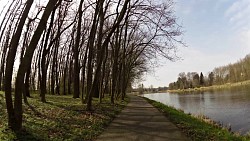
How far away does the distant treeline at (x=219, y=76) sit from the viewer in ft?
350

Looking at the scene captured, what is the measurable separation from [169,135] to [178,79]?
435 ft

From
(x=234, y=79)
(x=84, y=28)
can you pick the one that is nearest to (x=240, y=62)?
(x=234, y=79)

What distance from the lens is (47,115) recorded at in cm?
1301

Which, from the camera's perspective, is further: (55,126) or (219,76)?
(219,76)

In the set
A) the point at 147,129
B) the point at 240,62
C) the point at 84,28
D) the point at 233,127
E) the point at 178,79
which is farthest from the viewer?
the point at 178,79

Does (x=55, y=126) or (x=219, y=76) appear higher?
(x=219, y=76)

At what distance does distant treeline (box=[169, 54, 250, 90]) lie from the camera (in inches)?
4198

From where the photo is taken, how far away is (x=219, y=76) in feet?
424

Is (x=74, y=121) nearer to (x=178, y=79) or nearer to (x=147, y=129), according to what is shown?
(x=147, y=129)

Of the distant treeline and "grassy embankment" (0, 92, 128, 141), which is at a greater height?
the distant treeline

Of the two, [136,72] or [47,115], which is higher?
[136,72]

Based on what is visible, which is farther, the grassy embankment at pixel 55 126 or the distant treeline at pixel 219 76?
the distant treeline at pixel 219 76

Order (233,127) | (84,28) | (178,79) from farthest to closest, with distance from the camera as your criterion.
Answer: (178,79) → (84,28) → (233,127)

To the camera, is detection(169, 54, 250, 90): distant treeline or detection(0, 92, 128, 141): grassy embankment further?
detection(169, 54, 250, 90): distant treeline
